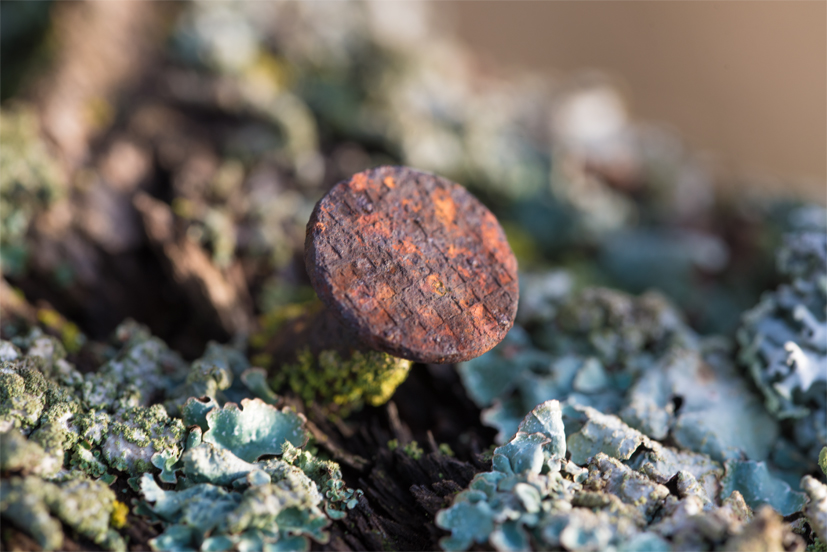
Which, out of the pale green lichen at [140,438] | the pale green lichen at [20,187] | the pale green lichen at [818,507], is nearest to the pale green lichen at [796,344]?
the pale green lichen at [818,507]

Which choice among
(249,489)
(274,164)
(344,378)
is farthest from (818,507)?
(274,164)

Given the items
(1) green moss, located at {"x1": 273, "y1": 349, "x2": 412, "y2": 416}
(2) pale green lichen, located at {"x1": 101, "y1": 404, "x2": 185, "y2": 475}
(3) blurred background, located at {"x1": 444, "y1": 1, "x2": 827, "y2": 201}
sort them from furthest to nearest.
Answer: (3) blurred background, located at {"x1": 444, "y1": 1, "x2": 827, "y2": 201}
(1) green moss, located at {"x1": 273, "y1": 349, "x2": 412, "y2": 416}
(2) pale green lichen, located at {"x1": 101, "y1": 404, "x2": 185, "y2": 475}

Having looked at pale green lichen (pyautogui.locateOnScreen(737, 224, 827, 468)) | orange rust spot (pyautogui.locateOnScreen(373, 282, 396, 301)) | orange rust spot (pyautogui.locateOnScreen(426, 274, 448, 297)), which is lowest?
orange rust spot (pyautogui.locateOnScreen(373, 282, 396, 301))

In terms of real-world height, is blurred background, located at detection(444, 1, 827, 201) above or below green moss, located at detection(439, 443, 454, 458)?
above

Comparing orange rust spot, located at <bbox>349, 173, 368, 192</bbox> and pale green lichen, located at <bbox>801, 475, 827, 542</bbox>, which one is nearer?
pale green lichen, located at <bbox>801, 475, 827, 542</bbox>

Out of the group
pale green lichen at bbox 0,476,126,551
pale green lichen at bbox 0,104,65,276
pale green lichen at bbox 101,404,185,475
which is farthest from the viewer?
pale green lichen at bbox 0,104,65,276

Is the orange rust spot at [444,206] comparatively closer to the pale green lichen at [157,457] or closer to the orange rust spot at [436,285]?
the orange rust spot at [436,285]

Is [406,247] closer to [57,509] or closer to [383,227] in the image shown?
[383,227]

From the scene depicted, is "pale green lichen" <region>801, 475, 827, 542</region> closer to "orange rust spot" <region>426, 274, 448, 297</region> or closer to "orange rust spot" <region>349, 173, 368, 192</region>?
"orange rust spot" <region>426, 274, 448, 297</region>

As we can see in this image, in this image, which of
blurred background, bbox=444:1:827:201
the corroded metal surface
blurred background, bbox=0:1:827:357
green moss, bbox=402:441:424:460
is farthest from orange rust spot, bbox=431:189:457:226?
blurred background, bbox=444:1:827:201
